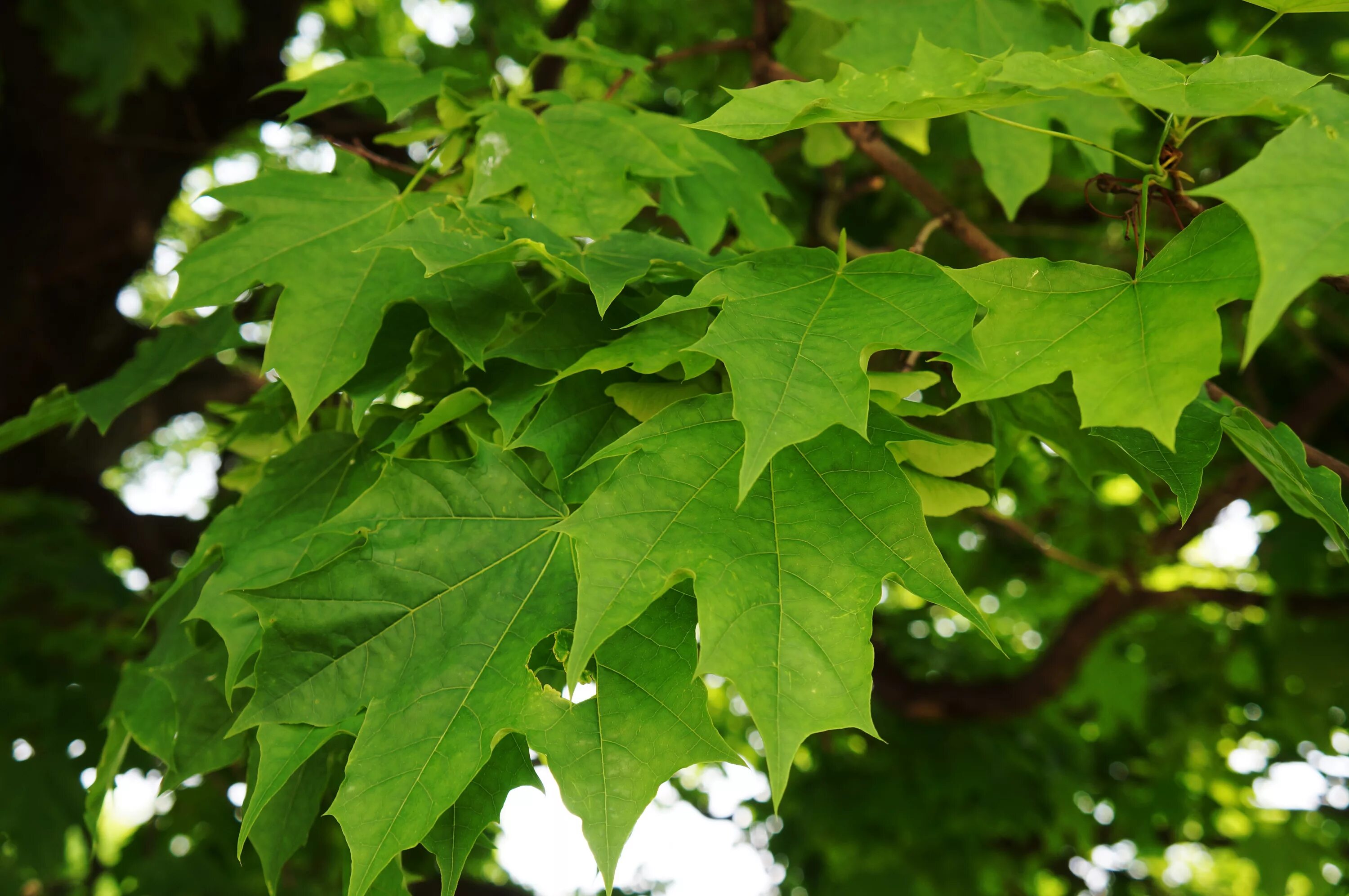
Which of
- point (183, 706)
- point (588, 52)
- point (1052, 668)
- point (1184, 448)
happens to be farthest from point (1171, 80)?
point (1052, 668)

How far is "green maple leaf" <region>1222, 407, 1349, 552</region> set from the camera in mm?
969

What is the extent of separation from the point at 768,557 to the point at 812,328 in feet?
0.77

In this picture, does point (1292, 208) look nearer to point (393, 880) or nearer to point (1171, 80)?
point (1171, 80)

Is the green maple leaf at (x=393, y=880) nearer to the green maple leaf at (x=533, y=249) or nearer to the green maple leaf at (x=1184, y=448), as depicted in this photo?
the green maple leaf at (x=533, y=249)

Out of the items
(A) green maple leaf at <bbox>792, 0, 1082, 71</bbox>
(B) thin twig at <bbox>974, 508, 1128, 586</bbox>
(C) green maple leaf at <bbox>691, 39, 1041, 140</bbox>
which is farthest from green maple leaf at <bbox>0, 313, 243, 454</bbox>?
(B) thin twig at <bbox>974, 508, 1128, 586</bbox>

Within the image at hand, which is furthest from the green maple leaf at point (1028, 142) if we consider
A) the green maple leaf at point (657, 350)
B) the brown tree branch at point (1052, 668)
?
the brown tree branch at point (1052, 668)

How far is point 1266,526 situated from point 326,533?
3759 millimetres

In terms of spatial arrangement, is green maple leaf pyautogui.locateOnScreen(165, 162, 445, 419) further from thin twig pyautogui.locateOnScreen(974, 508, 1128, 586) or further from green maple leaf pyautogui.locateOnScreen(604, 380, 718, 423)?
thin twig pyautogui.locateOnScreen(974, 508, 1128, 586)

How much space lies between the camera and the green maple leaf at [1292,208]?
2.22 ft

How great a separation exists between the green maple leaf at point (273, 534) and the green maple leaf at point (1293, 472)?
1013 millimetres

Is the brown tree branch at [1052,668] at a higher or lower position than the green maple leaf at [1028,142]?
lower

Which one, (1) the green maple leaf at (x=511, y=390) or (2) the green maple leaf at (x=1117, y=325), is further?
(1) the green maple leaf at (x=511, y=390)

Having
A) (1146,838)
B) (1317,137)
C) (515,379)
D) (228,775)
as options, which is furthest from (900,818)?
(1317,137)

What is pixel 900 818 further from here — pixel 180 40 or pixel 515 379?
pixel 180 40
